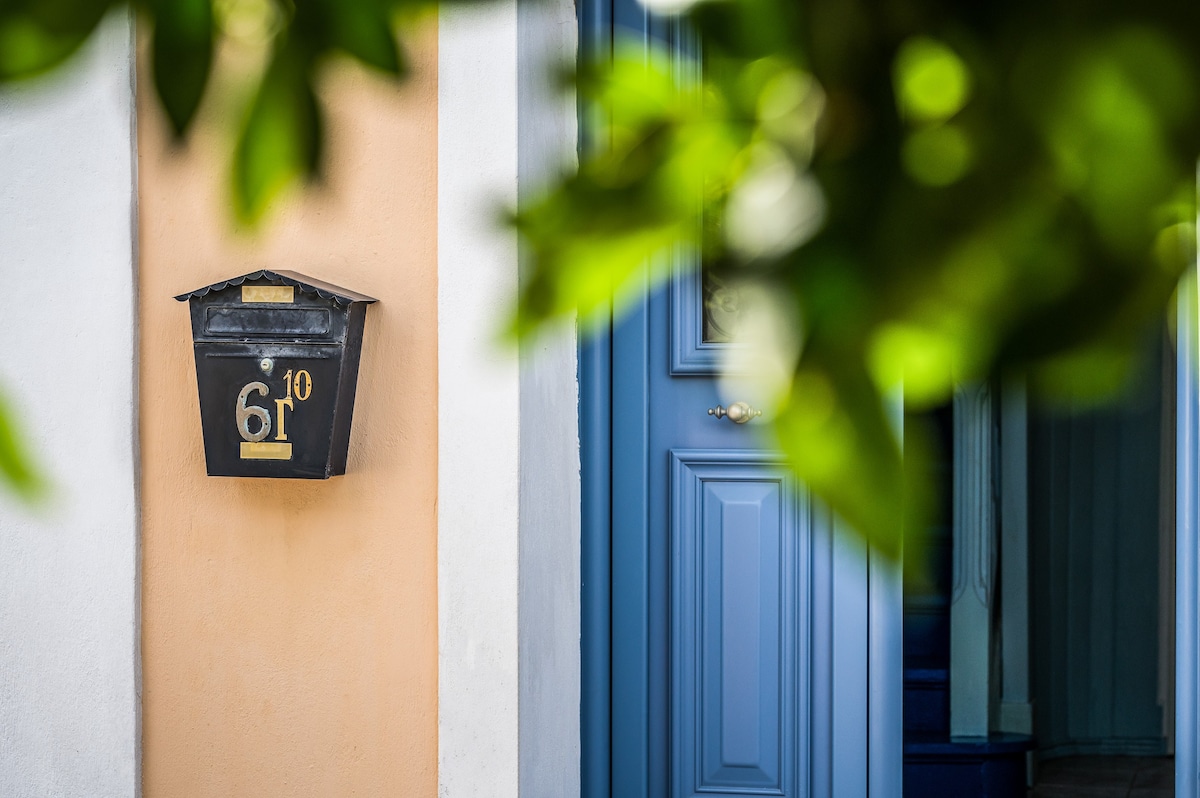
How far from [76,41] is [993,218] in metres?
0.25

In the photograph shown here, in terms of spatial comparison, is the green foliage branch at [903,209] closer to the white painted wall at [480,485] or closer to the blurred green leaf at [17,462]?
the blurred green leaf at [17,462]

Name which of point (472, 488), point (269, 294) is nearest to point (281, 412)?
point (269, 294)

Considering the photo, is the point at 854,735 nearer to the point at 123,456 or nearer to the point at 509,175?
the point at 509,175

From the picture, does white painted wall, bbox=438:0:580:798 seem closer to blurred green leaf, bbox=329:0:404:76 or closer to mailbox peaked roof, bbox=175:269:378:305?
mailbox peaked roof, bbox=175:269:378:305

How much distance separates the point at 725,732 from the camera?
2.42 m

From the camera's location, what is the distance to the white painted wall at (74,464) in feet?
7.17

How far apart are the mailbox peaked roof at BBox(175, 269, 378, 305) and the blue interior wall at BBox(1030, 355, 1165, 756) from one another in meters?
3.23

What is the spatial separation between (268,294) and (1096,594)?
374 cm

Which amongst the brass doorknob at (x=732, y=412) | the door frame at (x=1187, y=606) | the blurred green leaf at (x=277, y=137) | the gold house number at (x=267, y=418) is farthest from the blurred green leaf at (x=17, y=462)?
the door frame at (x=1187, y=606)

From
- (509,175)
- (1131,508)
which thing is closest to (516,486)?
(509,175)

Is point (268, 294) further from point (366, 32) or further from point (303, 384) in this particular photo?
point (366, 32)

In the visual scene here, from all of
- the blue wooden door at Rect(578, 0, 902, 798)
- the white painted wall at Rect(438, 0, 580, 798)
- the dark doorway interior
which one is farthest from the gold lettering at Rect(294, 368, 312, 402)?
the dark doorway interior

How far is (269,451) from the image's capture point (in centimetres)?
207

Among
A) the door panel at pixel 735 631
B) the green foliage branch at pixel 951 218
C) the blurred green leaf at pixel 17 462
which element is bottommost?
the door panel at pixel 735 631
